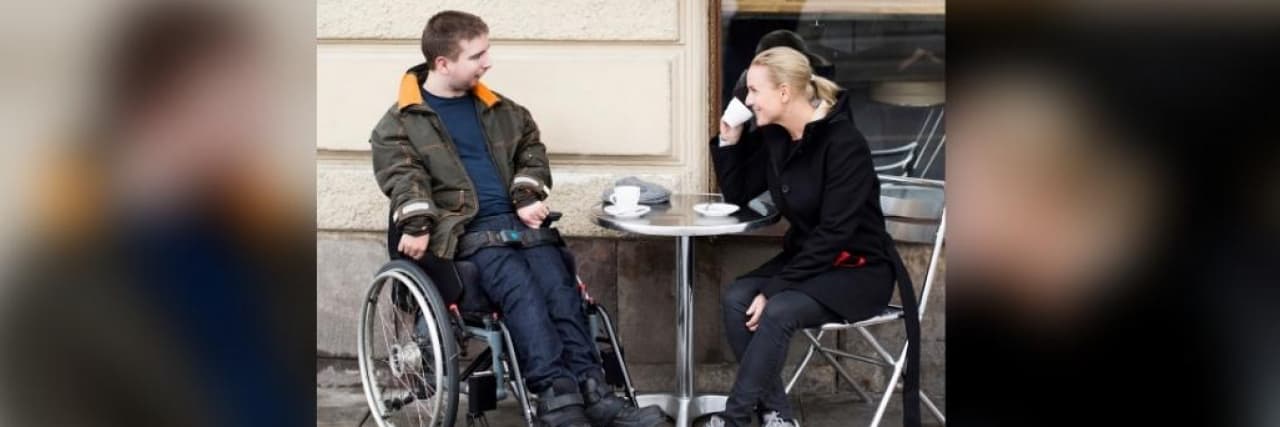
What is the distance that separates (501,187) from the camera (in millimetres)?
4371

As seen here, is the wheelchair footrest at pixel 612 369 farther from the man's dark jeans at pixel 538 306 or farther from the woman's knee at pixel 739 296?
the woman's knee at pixel 739 296

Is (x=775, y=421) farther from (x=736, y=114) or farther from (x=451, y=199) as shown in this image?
(x=451, y=199)

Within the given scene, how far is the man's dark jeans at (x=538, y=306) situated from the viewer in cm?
404

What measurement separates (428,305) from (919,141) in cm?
216

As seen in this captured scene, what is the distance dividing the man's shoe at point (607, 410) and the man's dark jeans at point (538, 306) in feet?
0.14

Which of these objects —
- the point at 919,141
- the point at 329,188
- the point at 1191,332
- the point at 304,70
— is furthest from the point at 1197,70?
the point at 329,188

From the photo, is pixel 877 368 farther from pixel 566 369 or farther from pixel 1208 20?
pixel 1208 20

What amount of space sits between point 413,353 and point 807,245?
47.2 inches

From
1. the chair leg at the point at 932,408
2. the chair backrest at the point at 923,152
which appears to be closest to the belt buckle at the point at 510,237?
the chair leg at the point at 932,408

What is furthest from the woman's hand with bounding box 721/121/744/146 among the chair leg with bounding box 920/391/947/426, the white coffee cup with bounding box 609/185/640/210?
the chair leg with bounding box 920/391/947/426

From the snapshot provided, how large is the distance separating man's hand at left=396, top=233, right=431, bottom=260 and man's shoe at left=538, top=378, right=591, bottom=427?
0.53 metres

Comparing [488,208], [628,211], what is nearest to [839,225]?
[628,211]

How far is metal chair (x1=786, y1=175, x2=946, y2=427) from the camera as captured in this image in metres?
4.24

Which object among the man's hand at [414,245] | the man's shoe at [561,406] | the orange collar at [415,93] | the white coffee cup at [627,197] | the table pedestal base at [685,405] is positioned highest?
the orange collar at [415,93]
